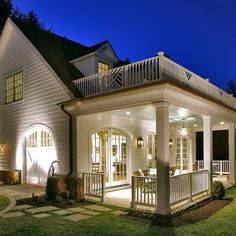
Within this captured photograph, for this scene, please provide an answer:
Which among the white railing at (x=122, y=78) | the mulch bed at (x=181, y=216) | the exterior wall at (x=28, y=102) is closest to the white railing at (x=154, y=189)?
the mulch bed at (x=181, y=216)

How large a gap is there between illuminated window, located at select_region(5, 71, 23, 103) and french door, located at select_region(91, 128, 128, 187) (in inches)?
188

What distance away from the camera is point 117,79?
954 cm

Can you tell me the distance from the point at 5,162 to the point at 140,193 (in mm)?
9161

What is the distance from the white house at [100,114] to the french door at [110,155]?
0.04 m

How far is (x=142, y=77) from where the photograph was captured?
28.6ft

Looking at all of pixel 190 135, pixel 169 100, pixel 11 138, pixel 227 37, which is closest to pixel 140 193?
pixel 169 100

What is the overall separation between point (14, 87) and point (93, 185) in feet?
23.9

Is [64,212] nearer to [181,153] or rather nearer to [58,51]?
[58,51]

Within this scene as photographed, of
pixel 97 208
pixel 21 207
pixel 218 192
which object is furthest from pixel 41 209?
pixel 218 192

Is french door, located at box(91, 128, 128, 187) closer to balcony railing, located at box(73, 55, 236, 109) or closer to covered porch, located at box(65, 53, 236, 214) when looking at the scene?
covered porch, located at box(65, 53, 236, 214)

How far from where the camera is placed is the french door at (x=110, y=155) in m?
11.9

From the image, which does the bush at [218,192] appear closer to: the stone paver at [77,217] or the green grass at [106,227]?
the green grass at [106,227]

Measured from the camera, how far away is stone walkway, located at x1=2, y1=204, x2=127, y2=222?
784 cm

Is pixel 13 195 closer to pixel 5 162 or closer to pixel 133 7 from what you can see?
pixel 5 162
